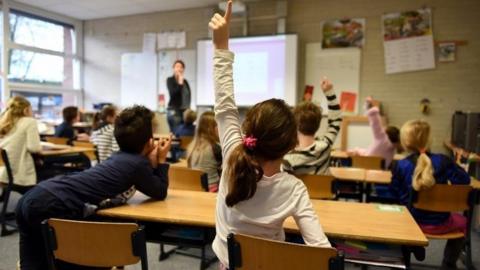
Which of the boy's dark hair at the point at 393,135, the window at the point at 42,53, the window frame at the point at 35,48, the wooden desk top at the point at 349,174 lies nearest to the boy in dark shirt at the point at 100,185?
the wooden desk top at the point at 349,174

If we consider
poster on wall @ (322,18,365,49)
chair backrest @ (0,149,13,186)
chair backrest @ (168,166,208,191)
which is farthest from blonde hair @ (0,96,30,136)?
poster on wall @ (322,18,365,49)

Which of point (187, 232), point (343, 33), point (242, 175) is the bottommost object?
point (187, 232)

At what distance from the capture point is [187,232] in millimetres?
1853

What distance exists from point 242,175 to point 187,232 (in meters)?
0.86

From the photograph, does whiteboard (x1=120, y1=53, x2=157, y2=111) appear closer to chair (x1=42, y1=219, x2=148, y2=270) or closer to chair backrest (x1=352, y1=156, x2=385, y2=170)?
chair backrest (x1=352, y1=156, x2=385, y2=170)

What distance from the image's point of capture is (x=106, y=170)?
1670mm

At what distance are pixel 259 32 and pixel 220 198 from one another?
5598 millimetres

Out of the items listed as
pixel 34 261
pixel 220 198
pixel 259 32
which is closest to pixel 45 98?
pixel 259 32

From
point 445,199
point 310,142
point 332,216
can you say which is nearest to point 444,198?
point 445,199

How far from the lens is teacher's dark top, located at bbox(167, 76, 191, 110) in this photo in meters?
6.68

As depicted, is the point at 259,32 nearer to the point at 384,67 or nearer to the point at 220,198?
the point at 384,67

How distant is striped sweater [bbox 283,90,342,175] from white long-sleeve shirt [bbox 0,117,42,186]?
2.24 meters

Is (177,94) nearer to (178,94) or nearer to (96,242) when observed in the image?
(178,94)

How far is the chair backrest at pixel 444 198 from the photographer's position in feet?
7.27
